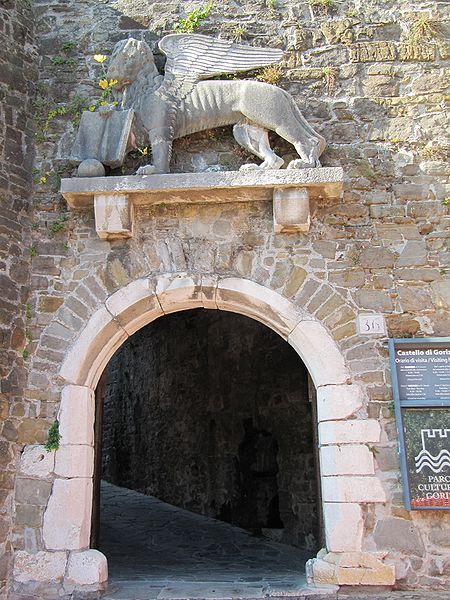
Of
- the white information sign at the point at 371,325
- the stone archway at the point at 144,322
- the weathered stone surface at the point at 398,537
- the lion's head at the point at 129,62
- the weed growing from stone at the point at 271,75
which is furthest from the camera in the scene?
the weed growing from stone at the point at 271,75

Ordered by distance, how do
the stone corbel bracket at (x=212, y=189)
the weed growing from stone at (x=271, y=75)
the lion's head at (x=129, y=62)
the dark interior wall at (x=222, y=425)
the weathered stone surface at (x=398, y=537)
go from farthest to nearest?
the dark interior wall at (x=222, y=425), the weed growing from stone at (x=271, y=75), the lion's head at (x=129, y=62), the stone corbel bracket at (x=212, y=189), the weathered stone surface at (x=398, y=537)

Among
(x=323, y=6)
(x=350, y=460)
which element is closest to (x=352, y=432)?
(x=350, y=460)

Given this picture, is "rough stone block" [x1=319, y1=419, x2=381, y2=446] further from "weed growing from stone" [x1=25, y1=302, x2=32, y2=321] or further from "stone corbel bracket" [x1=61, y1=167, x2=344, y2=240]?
"weed growing from stone" [x1=25, y1=302, x2=32, y2=321]

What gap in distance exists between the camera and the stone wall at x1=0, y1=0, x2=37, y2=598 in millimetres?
4789

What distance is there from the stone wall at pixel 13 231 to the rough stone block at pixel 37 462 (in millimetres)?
71

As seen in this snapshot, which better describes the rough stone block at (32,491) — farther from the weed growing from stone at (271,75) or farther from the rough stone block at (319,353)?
the weed growing from stone at (271,75)

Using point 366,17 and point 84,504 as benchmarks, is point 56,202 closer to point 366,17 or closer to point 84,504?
point 84,504

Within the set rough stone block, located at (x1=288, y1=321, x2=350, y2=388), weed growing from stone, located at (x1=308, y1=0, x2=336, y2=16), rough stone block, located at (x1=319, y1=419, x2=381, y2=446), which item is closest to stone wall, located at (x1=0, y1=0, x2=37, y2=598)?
rough stone block, located at (x1=288, y1=321, x2=350, y2=388)

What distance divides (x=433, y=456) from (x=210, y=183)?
271 centimetres

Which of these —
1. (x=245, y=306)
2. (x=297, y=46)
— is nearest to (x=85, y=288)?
(x=245, y=306)

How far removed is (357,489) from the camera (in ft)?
15.1

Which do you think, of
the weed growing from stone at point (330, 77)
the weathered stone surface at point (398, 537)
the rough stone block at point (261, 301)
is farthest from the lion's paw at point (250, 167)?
the weathered stone surface at point (398, 537)

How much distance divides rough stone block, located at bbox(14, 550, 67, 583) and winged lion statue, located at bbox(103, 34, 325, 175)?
3.05 meters

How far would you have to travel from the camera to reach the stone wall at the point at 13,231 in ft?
15.7
